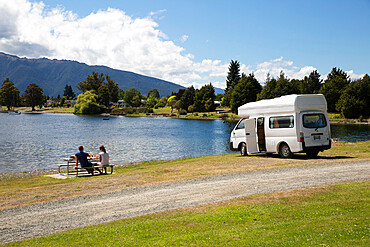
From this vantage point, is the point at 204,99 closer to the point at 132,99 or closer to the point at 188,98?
the point at 188,98

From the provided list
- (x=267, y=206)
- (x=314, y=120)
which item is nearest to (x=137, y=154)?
(x=314, y=120)

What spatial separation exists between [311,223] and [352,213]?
4.67 feet

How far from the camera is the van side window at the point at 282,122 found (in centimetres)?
1950

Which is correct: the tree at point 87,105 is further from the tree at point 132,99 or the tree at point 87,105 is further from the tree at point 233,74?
the tree at point 233,74

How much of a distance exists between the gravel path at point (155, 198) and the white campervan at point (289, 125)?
138 inches

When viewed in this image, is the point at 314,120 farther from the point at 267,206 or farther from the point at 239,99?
the point at 239,99

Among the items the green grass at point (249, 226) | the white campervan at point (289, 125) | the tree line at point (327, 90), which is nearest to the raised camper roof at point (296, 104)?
the white campervan at point (289, 125)

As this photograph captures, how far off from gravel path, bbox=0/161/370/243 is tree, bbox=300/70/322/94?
372 ft

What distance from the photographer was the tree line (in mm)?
95875

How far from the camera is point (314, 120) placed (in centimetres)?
1936

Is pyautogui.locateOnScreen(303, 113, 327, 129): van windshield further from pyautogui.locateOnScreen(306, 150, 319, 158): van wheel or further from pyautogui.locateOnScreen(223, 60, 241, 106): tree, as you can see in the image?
pyautogui.locateOnScreen(223, 60, 241, 106): tree

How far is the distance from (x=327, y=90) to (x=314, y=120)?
98.4 meters

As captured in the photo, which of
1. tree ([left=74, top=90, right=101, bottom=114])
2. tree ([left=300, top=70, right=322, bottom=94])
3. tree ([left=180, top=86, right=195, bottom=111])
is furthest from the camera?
tree ([left=74, top=90, right=101, bottom=114])

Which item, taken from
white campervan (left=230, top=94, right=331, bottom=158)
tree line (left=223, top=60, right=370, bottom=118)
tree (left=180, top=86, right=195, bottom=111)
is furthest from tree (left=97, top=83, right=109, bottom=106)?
white campervan (left=230, top=94, right=331, bottom=158)
